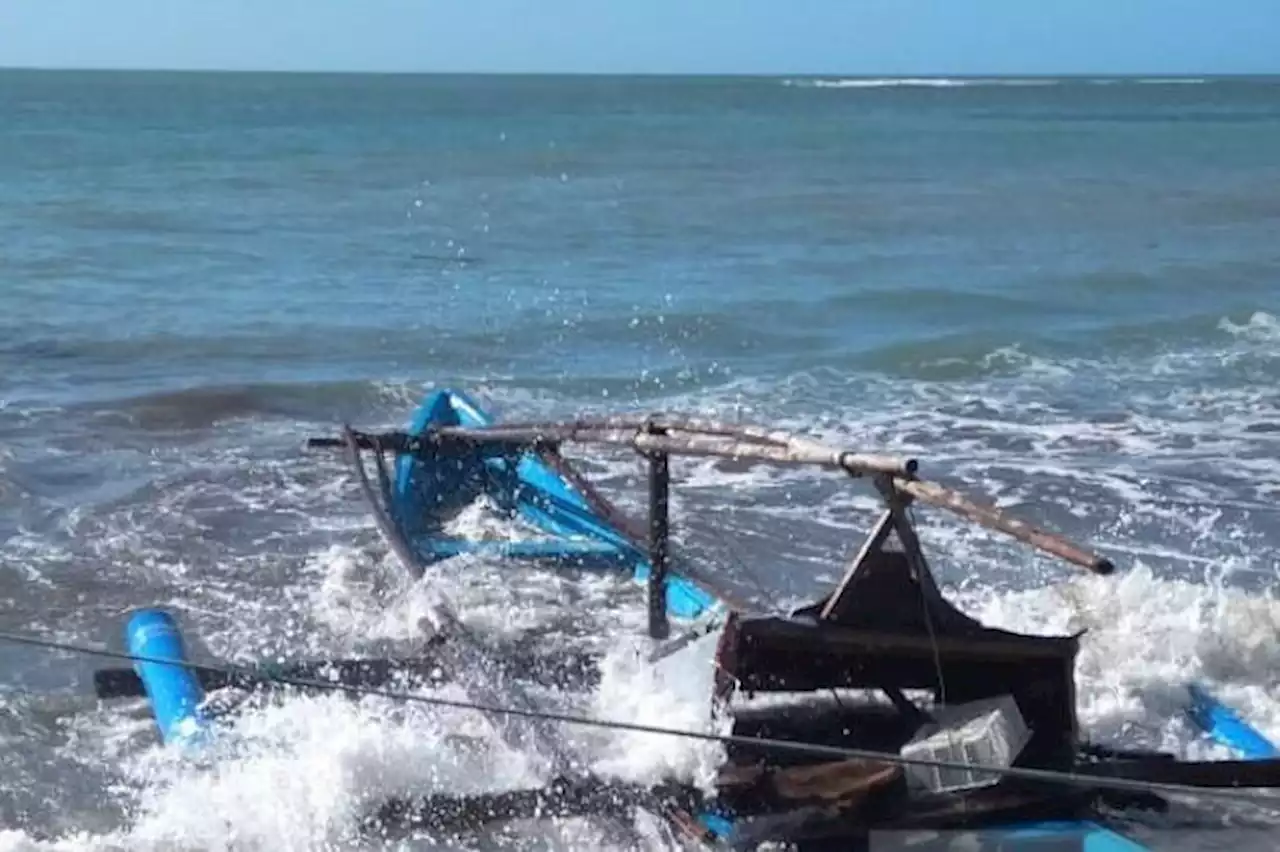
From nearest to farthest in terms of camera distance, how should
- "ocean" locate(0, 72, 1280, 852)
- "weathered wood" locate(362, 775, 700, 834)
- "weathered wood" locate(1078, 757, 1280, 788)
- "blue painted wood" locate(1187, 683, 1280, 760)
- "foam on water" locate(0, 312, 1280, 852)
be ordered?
"weathered wood" locate(362, 775, 700, 834), "weathered wood" locate(1078, 757, 1280, 788), "foam on water" locate(0, 312, 1280, 852), "blue painted wood" locate(1187, 683, 1280, 760), "ocean" locate(0, 72, 1280, 852)

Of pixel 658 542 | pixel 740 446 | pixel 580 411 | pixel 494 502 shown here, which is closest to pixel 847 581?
pixel 740 446

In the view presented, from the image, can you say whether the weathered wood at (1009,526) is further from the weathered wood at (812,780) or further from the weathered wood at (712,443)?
the weathered wood at (812,780)

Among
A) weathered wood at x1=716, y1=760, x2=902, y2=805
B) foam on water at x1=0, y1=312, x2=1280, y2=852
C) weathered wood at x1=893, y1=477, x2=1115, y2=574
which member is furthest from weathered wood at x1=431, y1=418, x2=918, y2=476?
weathered wood at x1=716, y1=760, x2=902, y2=805


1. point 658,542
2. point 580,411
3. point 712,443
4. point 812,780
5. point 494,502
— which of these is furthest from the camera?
point 580,411

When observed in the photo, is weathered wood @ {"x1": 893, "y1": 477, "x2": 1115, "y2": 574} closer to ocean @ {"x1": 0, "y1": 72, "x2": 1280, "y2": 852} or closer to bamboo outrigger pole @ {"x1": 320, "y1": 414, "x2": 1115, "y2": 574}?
bamboo outrigger pole @ {"x1": 320, "y1": 414, "x2": 1115, "y2": 574}

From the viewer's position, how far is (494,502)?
1127cm

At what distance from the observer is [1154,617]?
859 centimetres

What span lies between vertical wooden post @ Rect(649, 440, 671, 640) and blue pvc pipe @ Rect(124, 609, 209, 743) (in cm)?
209

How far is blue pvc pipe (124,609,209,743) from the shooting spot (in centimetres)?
722

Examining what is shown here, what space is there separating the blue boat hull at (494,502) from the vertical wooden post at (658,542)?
142 cm

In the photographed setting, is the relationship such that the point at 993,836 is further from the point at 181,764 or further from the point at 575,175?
the point at 575,175

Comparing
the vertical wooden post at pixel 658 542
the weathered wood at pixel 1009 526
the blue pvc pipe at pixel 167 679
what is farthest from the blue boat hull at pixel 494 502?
the weathered wood at pixel 1009 526

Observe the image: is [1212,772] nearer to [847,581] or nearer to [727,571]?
[847,581]

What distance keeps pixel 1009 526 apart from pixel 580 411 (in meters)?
9.96
